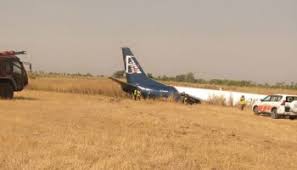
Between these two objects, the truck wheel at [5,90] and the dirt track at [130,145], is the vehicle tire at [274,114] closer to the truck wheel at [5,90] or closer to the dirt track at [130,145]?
the dirt track at [130,145]

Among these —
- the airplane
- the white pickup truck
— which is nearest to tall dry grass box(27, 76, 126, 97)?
the airplane

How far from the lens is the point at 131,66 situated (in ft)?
148

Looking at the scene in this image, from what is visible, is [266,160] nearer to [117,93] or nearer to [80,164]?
[80,164]

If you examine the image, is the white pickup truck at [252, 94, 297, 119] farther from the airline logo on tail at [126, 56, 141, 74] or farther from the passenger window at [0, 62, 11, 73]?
the passenger window at [0, 62, 11, 73]

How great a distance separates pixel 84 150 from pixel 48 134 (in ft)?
9.29

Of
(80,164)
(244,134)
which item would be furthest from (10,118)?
(80,164)

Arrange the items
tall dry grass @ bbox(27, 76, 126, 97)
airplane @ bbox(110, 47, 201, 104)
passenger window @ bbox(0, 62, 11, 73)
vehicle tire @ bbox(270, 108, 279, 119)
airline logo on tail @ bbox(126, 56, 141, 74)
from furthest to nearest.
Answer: tall dry grass @ bbox(27, 76, 126, 97) < airline logo on tail @ bbox(126, 56, 141, 74) < airplane @ bbox(110, 47, 201, 104) < vehicle tire @ bbox(270, 108, 279, 119) < passenger window @ bbox(0, 62, 11, 73)

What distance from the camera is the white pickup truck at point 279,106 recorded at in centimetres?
3098

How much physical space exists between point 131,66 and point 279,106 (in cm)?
1633

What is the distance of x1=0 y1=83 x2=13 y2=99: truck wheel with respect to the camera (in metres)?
29.1

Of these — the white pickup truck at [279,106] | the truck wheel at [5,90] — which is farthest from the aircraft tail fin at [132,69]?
the truck wheel at [5,90]

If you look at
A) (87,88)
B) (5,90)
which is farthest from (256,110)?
(87,88)

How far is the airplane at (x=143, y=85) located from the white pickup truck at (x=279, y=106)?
31.8 ft

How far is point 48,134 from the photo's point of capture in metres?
14.4
